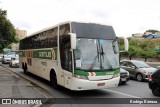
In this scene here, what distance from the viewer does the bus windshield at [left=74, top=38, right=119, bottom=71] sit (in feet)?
34.8

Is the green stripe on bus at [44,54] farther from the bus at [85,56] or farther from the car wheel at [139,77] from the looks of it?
the car wheel at [139,77]

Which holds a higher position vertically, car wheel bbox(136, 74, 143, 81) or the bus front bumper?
the bus front bumper

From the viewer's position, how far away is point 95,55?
35.6 feet

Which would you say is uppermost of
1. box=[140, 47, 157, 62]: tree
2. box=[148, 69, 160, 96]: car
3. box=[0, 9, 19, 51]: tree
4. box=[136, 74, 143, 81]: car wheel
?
box=[0, 9, 19, 51]: tree

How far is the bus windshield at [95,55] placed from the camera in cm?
1059

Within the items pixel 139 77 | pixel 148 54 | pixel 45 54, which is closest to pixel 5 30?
pixel 45 54

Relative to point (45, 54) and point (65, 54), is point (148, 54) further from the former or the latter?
point (65, 54)

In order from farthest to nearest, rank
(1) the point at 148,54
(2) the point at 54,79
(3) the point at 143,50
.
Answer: (3) the point at 143,50 → (1) the point at 148,54 → (2) the point at 54,79

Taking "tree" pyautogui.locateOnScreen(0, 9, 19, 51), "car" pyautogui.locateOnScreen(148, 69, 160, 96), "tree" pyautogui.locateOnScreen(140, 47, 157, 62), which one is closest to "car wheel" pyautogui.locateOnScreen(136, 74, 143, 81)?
"car" pyautogui.locateOnScreen(148, 69, 160, 96)

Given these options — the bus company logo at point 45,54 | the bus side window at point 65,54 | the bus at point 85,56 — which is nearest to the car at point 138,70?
the bus at point 85,56

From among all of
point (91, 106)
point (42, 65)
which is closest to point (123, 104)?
point (91, 106)

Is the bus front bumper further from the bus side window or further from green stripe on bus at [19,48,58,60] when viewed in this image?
green stripe on bus at [19,48,58,60]

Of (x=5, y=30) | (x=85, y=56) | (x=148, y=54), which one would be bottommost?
(x=148, y=54)

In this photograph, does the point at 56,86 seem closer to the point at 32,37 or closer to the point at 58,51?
the point at 58,51
